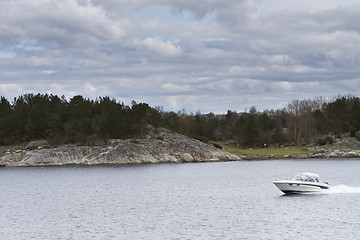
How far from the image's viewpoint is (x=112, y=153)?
415ft

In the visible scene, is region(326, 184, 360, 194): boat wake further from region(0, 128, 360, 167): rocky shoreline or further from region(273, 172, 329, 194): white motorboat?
region(0, 128, 360, 167): rocky shoreline

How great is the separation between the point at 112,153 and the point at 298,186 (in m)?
69.9

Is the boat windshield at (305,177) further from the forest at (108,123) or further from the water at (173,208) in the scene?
the forest at (108,123)

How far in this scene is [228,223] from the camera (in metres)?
46.3

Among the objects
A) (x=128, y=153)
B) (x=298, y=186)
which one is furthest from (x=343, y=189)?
(x=128, y=153)

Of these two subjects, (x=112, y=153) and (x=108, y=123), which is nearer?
(x=112, y=153)

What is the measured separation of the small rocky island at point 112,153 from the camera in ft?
416

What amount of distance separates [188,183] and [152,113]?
2551 inches

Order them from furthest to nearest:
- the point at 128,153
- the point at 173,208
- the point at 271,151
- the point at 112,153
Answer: the point at 271,151, the point at 128,153, the point at 112,153, the point at 173,208

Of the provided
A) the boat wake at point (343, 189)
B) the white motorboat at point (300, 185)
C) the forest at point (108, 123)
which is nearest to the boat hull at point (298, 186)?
the white motorboat at point (300, 185)

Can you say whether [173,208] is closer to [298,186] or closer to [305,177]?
[298,186]

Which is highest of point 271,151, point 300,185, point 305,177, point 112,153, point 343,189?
point 271,151

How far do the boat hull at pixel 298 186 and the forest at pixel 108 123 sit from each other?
251ft

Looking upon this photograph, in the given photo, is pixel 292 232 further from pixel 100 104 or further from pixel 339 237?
pixel 100 104
